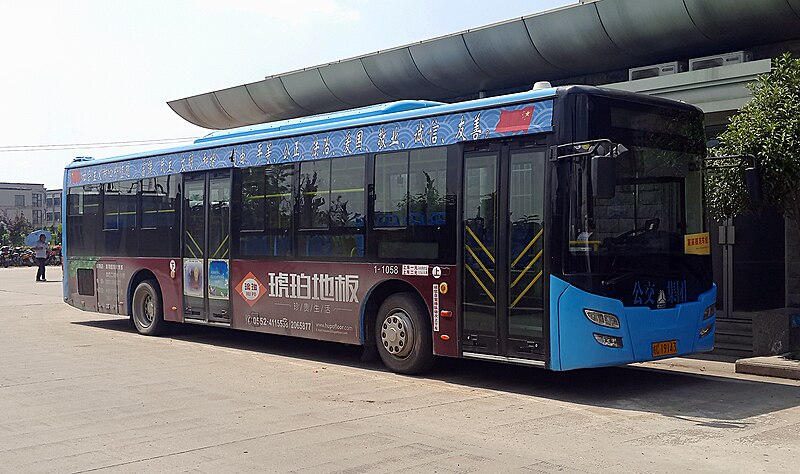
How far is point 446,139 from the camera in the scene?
10.9m

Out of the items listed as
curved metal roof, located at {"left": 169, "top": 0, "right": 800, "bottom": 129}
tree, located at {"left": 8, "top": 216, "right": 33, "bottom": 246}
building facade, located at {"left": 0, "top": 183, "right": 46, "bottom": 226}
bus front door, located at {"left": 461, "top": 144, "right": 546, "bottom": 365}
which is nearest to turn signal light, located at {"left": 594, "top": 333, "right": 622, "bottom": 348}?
bus front door, located at {"left": 461, "top": 144, "right": 546, "bottom": 365}

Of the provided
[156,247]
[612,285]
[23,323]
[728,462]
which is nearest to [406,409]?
[612,285]

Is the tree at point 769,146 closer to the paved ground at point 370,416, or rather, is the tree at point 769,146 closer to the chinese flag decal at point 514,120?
the paved ground at point 370,416

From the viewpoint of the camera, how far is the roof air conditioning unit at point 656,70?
51.5 feet

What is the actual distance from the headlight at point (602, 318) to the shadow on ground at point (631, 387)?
2.75 feet

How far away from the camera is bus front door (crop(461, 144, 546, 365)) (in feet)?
31.8

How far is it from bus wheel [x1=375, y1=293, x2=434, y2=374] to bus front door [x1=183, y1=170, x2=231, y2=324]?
3.71 metres

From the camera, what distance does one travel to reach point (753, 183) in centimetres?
1045

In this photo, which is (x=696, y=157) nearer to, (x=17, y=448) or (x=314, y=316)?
(x=314, y=316)

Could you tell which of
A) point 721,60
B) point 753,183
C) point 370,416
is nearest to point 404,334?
point 370,416

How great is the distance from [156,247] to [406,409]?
27.7ft

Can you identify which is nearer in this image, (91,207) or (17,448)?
(17,448)

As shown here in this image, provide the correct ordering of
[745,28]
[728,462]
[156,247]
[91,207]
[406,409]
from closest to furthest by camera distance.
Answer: [728,462], [406,409], [745,28], [156,247], [91,207]

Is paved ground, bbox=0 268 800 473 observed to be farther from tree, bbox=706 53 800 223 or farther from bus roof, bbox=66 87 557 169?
bus roof, bbox=66 87 557 169
